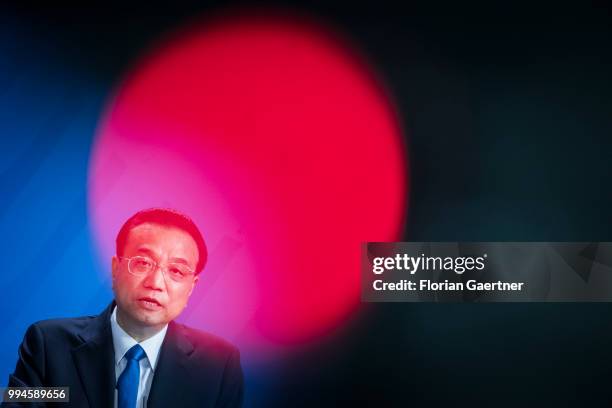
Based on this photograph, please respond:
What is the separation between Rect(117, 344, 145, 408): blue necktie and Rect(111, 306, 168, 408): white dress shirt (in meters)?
0.01

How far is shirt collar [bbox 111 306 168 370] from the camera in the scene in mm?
2320

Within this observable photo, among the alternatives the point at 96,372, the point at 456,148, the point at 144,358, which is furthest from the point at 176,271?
the point at 456,148

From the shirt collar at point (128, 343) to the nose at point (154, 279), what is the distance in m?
0.18

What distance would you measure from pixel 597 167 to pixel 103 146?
6.60 feet

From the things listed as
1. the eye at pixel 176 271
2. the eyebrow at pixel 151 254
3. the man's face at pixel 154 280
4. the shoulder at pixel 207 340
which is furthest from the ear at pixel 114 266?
the shoulder at pixel 207 340

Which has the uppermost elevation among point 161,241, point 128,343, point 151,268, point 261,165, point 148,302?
point 261,165

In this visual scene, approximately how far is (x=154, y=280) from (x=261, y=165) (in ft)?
2.04

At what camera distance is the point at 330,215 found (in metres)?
2.42

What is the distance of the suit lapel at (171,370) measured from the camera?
2303 mm

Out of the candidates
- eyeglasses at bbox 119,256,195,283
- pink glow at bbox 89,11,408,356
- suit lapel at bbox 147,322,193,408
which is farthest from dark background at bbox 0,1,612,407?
suit lapel at bbox 147,322,193,408

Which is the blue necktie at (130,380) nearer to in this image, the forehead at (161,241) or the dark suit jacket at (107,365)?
the dark suit jacket at (107,365)

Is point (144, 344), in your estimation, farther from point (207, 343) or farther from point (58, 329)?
point (58, 329)

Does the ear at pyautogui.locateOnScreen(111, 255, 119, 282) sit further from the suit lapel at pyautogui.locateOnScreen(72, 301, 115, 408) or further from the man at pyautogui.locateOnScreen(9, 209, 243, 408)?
the suit lapel at pyautogui.locateOnScreen(72, 301, 115, 408)

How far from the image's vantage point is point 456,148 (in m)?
2.42
